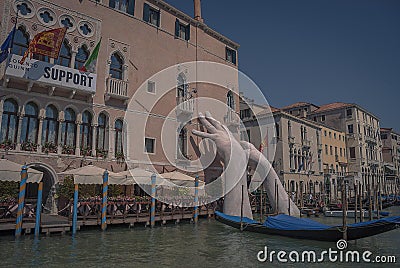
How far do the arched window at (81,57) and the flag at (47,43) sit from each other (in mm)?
2351

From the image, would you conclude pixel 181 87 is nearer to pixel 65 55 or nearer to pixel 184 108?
pixel 184 108

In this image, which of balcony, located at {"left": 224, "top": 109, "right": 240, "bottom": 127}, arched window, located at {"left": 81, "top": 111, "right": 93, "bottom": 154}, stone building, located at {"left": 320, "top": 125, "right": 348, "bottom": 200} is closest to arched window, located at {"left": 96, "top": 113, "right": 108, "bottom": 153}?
arched window, located at {"left": 81, "top": 111, "right": 93, "bottom": 154}

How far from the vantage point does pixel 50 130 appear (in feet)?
53.6

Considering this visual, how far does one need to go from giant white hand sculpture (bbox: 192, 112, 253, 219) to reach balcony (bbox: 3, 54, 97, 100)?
A: 639cm

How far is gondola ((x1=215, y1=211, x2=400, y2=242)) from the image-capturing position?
36.8 ft

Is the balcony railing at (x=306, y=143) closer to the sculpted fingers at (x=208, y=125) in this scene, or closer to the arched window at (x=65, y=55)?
the sculpted fingers at (x=208, y=125)

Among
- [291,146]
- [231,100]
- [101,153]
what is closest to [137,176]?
[101,153]

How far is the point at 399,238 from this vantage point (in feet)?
47.3

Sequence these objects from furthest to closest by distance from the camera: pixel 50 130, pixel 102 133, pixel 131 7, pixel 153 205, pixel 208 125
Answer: pixel 131 7 → pixel 208 125 → pixel 102 133 → pixel 153 205 → pixel 50 130

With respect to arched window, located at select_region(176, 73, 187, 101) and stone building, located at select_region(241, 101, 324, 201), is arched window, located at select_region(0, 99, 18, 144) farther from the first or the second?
stone building, located at select_region(241, 101, 324, 201)

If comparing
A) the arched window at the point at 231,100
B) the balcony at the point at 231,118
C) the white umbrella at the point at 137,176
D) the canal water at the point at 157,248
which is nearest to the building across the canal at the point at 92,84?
the white umbrella at the point at 137,176

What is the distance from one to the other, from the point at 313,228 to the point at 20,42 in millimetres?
14606

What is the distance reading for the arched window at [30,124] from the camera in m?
15.5

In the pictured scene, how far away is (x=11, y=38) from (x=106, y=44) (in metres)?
5.53
